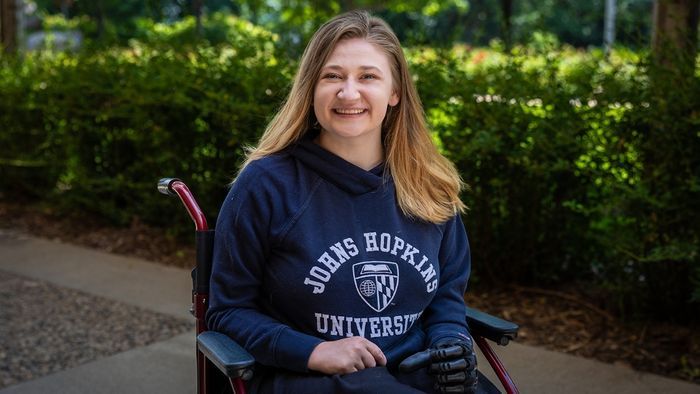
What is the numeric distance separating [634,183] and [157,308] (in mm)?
2850

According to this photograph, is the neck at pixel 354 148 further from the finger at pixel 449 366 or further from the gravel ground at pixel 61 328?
the gravel ground at pixel 61 328

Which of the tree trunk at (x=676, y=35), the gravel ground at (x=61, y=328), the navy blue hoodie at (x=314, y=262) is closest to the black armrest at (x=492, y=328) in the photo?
the navy blue hoodie at (x=314, y=262)

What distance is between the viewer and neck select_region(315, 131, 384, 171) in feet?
8.63

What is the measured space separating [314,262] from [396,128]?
55cm

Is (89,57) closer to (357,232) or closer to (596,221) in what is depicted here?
(596,221)

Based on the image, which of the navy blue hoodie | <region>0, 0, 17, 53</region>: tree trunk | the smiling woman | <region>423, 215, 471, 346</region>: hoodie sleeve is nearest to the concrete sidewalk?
<region>423, 215, 471, 346</region>: hoodie sleeve

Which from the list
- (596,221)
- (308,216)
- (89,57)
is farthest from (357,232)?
(89,57)

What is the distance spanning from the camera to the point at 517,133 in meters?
4.75

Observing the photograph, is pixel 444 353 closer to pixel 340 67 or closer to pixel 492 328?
pixel 492 328

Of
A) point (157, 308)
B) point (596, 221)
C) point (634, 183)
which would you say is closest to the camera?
point (634, 183)

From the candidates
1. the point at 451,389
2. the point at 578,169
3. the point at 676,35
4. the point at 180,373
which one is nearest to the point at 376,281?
the point at 451,389

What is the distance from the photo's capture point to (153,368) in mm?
4223

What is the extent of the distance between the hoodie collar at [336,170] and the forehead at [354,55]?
0.26 m

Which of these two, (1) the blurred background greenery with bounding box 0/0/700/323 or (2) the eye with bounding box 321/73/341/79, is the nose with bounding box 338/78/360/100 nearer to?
(2) the eye with bounding box 321/73/341/79
